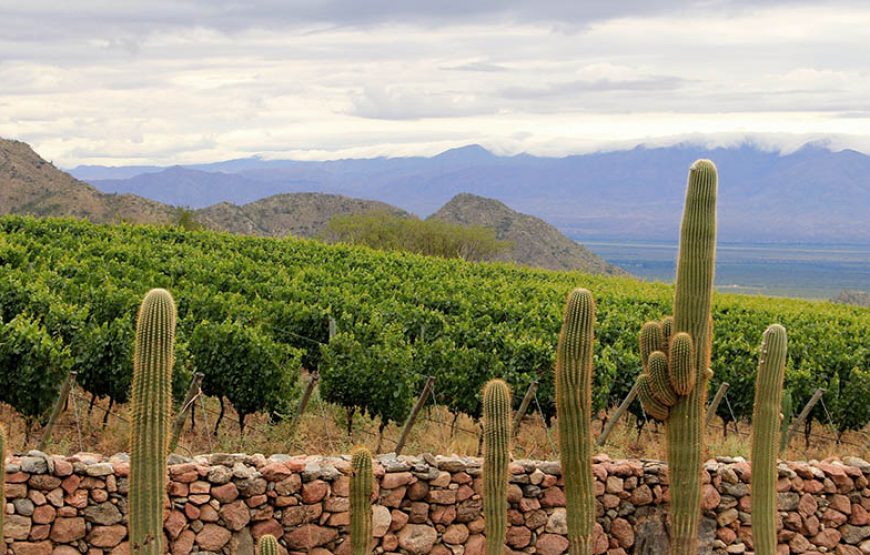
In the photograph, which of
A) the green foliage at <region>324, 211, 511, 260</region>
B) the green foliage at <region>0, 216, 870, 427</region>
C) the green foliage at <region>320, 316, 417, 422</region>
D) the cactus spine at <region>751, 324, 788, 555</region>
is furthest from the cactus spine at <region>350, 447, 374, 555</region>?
the green foliage at <region>324, 211, 511, 260</region>

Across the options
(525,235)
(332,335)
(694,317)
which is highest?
(525,235)

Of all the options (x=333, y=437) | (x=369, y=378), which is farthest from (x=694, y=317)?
(x=333, y=437)

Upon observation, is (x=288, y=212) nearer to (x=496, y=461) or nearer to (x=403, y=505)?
(x=403, y=505)

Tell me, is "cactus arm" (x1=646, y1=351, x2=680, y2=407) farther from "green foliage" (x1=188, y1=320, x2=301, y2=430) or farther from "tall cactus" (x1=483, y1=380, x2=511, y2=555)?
"green foliage" (x1=188, y1=320, x2=301, y2=430)

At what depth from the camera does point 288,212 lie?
110m

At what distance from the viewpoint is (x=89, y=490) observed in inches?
503

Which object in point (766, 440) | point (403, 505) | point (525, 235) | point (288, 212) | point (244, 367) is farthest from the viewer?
point (525, 235)

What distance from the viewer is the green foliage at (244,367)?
1664 cm

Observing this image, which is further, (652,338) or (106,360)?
(106,360)

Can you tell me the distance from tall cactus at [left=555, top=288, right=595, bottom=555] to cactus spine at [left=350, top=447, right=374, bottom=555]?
2.06 m

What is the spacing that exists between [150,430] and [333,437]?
25.7 feet

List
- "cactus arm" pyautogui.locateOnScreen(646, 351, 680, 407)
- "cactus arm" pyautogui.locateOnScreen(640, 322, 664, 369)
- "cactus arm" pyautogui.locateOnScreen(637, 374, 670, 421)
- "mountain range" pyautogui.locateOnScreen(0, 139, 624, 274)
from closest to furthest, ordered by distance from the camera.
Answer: "cactus arm" pyautogui.locateOnScreen(646, 351, 680, 407) < "cactus arm" pyautogui.locateOnScreen(637, 374, 670, 421) < "cactus arm" pyautogui.locateOnScreen(640, 322, 664, 369) < "mountain range" pyautogui.locateOnScreen(0, 139, 624, 274)

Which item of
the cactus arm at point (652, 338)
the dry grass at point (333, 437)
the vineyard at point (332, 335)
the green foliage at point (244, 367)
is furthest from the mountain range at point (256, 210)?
the cactus arm at point (652, 338)

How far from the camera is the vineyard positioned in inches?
645
